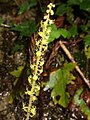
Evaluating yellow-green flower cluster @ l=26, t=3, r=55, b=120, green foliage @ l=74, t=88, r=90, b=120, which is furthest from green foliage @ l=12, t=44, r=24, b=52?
yellow-green flower cluster @ l=26, t=3, r=55, b=120

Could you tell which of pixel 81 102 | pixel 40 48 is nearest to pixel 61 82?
pixel 81 102

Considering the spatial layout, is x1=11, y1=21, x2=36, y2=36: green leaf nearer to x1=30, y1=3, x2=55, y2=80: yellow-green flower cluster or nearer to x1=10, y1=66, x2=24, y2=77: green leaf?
x1=10, y1=66, x2=24, y2=77: green leaf

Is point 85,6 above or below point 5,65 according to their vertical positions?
above

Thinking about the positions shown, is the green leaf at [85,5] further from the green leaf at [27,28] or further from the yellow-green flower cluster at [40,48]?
the yellow-green flower cluster at [40,48]

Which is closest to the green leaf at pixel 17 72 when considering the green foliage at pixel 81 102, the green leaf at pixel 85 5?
the green foliage at pixel 81 102

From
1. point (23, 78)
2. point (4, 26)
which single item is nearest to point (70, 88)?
point (23, 78)

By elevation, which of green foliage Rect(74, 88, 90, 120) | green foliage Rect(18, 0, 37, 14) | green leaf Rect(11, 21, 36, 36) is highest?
green foliage Rect(18, 0, 37, 14)

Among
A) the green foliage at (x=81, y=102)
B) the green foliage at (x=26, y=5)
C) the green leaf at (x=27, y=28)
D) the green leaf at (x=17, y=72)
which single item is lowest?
the green foliage at (x=81, y=102)

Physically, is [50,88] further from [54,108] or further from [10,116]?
[10,116]

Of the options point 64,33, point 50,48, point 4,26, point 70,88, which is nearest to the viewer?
point 64,33
